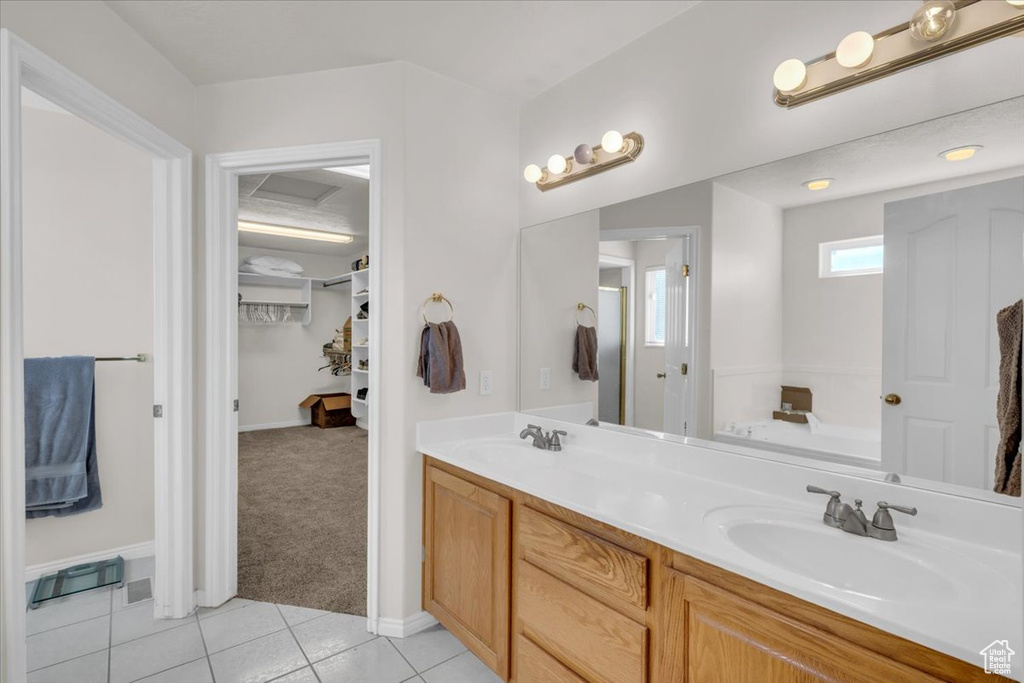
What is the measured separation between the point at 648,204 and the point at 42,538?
3392mm

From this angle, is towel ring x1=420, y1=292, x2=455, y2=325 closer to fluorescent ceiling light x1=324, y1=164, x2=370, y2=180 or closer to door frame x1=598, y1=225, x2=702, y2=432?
door frame x1=598, y1=225, x2=702, y2=432

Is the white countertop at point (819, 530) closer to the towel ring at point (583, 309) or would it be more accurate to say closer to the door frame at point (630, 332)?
the door frame at point (630, 332)

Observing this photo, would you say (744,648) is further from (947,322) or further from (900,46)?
(900,46)

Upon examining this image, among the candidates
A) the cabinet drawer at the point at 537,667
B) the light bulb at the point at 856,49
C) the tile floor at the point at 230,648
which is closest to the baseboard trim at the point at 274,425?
the tile floor at the point at 230,648

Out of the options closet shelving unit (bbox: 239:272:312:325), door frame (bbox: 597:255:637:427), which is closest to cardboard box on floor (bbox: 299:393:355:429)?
closet shelving unit (bbox: 239:272:312:325)

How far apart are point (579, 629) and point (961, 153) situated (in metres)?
1.59

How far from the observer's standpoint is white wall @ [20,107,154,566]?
2506 mm

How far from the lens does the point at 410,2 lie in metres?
1.72

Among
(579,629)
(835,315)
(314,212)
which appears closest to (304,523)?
(579,629)

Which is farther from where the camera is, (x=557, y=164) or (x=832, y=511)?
(x=557, y=164)

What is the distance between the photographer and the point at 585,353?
6.89 feet

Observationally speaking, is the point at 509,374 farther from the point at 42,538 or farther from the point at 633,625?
the point at 42,538

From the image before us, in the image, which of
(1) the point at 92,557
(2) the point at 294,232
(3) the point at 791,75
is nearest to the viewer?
(3) the point at 791,75

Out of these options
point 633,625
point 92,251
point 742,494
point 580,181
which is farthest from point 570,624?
→ point 92,251
